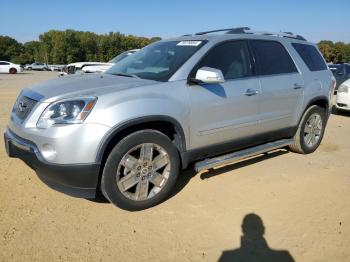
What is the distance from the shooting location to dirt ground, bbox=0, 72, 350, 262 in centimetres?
307

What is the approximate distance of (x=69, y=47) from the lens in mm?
82375

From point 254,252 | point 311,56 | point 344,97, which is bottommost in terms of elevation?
point 254,252

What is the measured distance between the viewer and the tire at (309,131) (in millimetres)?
5667

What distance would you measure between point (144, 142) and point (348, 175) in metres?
3.01

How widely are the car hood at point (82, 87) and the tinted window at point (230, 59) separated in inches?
34.0

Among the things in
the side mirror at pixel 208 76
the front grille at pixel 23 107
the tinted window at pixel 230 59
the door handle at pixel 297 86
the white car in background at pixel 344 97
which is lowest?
the white car in background at pixel 344 97

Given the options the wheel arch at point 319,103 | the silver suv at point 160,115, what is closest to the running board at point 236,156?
the silver suv at point 160,115

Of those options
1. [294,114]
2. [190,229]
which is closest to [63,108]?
[190,229]

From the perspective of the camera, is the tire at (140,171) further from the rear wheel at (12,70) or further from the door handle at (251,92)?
the rear wheel at (12,70)

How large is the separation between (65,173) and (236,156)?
2.09 metres

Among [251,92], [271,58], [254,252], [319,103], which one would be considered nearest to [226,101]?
[251,92]

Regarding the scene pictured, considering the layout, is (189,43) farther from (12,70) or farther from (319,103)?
(12,70)

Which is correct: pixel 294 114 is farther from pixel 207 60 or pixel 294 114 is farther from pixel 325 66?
pixel 207 60

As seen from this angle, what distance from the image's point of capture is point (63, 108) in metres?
3.39
